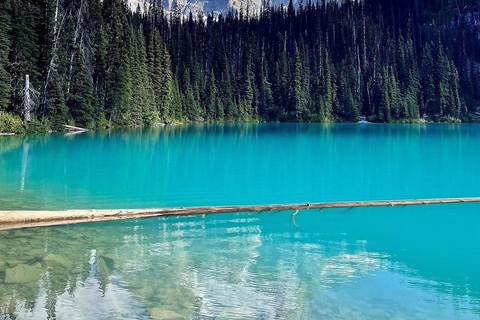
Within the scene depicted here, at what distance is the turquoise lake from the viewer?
7676mm

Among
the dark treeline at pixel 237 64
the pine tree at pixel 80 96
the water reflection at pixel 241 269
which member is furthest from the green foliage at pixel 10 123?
the water reflection at pixel 241 269

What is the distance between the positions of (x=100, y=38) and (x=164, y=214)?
47463mm

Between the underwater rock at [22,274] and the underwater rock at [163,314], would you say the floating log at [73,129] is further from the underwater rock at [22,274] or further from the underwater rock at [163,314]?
the underwater rock at [163,314]

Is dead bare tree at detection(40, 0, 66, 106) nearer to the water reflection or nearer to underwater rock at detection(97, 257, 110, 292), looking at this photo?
the water reflection

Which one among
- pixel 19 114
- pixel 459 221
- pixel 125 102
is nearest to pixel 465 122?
pixel 125 102

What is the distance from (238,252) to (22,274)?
4296mm

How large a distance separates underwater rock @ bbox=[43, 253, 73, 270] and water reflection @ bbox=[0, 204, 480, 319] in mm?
19

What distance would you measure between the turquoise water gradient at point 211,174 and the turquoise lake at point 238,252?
13 centimetres

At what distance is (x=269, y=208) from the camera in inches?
525

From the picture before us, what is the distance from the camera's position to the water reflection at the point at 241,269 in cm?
754

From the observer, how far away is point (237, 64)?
107 meters

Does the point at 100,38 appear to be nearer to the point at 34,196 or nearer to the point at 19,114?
the point at 19,114

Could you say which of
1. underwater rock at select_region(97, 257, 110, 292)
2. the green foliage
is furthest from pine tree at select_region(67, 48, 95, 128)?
underwater rock at select_region(97, 257, 110, 292)

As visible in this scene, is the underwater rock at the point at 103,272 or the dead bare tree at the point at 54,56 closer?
the underwater rock at the point at 103,272
